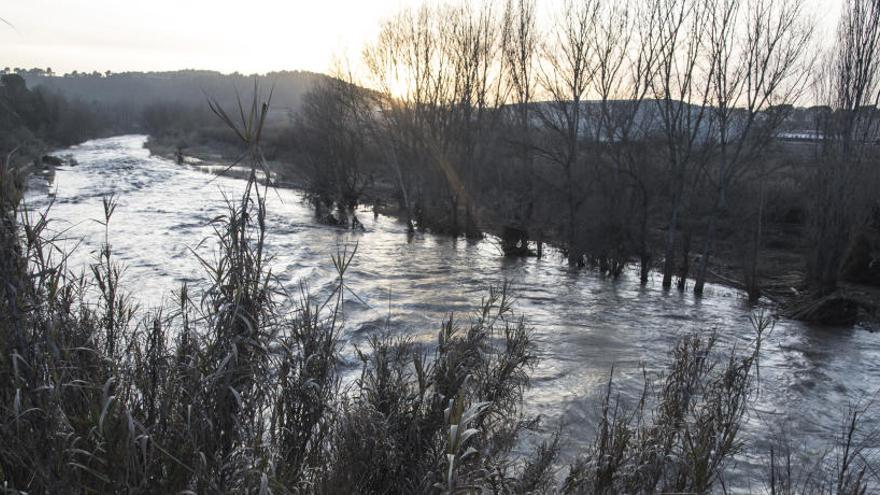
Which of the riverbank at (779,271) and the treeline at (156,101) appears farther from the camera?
the treeline at (156,101)

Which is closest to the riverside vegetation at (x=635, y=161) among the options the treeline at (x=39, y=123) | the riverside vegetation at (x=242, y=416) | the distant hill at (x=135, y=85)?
the riverside vegetation at (x=242, y=416)

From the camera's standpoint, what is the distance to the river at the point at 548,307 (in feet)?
30.6

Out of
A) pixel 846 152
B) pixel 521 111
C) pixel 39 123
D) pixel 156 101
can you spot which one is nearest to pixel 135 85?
pixel 156 101

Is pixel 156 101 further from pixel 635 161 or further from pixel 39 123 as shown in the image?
pixel 635 161

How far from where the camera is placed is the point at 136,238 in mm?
19703

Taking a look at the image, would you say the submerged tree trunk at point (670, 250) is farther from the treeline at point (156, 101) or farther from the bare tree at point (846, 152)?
the treeline at point (156, 101)

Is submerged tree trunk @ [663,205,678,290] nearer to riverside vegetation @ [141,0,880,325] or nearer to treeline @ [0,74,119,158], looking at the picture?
riverside vegetation @ [141,0,880,325]

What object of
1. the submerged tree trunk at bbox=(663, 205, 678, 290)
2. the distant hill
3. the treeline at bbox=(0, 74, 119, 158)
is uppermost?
the distant hill

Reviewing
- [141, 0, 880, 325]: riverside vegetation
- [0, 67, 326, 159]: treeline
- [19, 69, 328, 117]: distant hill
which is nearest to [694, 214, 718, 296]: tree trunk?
[141, 0, 880, 325]: riverside vegetation

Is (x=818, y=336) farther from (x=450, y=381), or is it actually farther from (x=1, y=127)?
(x=1, y=127)

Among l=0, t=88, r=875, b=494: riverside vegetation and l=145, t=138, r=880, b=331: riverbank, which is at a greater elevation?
l=0, t=88, r=875, b=494: riverside vegetation

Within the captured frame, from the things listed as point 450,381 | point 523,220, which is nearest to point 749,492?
point 450,381

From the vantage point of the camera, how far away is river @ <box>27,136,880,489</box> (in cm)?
931

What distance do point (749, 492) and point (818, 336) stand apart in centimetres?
949
